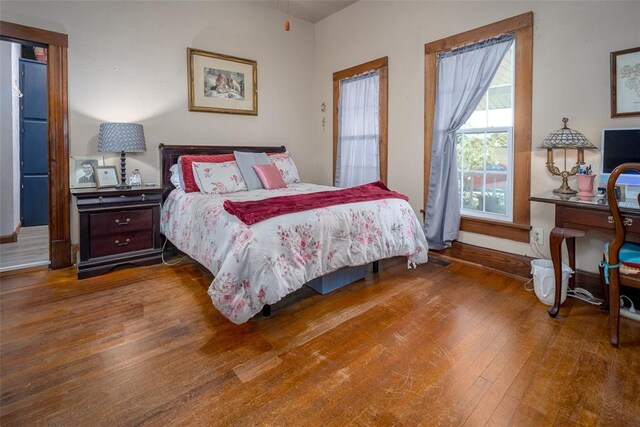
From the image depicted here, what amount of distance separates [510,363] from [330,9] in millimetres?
4368

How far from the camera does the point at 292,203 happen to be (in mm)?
2316

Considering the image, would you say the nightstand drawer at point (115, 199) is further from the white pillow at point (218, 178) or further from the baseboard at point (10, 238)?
the baseboard at point (10, 238)

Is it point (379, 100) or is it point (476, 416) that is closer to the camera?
point (476, 416)

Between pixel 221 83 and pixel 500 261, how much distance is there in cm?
358

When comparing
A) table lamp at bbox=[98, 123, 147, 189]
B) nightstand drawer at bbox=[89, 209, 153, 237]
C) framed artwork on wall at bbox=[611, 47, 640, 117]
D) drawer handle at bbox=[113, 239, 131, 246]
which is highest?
framed artwork on wall at bbox=[611, 47, 640, 117]

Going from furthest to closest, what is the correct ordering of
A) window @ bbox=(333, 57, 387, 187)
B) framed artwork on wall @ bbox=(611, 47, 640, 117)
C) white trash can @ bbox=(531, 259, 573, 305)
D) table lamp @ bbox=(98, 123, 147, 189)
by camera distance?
window @ bbox=(333, 57, 387, 187)
table lamp @ bbox=(98, 123, 147, 189)
white trash can @ bbox=(531, 259, 573, 305)
framed artwork on wall @ bbox=(611, 47, 640, 117)

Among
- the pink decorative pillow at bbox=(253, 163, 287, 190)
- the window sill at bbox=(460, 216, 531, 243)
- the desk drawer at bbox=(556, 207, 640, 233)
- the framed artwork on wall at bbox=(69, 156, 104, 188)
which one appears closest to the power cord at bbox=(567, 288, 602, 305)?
the window sill at bbox=(460, 216, 531, 243)

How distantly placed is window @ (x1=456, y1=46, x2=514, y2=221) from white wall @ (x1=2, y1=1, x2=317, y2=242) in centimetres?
239

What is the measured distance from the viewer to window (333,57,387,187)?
3918 mm

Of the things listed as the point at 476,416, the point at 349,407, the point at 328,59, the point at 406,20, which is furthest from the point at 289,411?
the point at 328,59

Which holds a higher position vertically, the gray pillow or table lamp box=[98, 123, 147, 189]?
table lamp box=[98, 123, 147, 189]

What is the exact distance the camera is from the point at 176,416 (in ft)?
4.53

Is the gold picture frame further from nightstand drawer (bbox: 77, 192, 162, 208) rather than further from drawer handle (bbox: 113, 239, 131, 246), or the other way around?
drawer handle (bbox: 113, 239, 131, 246)

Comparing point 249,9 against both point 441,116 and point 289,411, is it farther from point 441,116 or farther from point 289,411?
point 289,411
